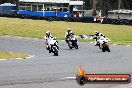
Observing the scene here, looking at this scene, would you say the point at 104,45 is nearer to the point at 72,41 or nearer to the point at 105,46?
the point at 105,46

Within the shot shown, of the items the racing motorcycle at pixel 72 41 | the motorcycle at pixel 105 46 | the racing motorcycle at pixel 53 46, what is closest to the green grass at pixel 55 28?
the racing motorcycle at pixel 72 41

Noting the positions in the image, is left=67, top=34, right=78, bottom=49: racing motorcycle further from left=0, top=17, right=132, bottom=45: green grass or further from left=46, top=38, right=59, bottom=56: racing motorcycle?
left=0, top=17, right=132, bottom=45: green grass

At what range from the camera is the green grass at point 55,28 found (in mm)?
47406

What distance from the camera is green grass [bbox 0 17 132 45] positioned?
4741 cm

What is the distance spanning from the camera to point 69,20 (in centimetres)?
5650

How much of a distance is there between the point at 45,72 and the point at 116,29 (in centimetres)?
3822

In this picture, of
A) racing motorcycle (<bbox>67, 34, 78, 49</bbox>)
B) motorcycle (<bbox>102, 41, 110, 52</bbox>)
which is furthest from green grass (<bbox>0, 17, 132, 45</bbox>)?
motorcycle (<bbox>102, 41, 110, 52</bbox>)

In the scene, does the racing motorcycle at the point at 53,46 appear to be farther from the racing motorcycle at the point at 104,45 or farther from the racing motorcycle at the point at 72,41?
the racing motorcycle at the point at 72,41

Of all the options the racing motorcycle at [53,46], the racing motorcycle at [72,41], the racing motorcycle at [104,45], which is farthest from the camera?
the racing motorcycle at [72,41]

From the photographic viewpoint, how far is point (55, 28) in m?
52.2

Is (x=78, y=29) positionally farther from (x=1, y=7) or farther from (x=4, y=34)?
(x=1, y=7)

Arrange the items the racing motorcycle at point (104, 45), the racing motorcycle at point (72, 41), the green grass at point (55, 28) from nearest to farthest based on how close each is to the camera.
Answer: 1. the racing motorcycle at point (104, 45)
2. the racing motorcycle at point (72, 41)
3. the green grass at point (55, 28)

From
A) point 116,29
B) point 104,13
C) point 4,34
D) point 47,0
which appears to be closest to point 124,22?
point 116,29

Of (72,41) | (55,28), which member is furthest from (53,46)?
(55,28)
